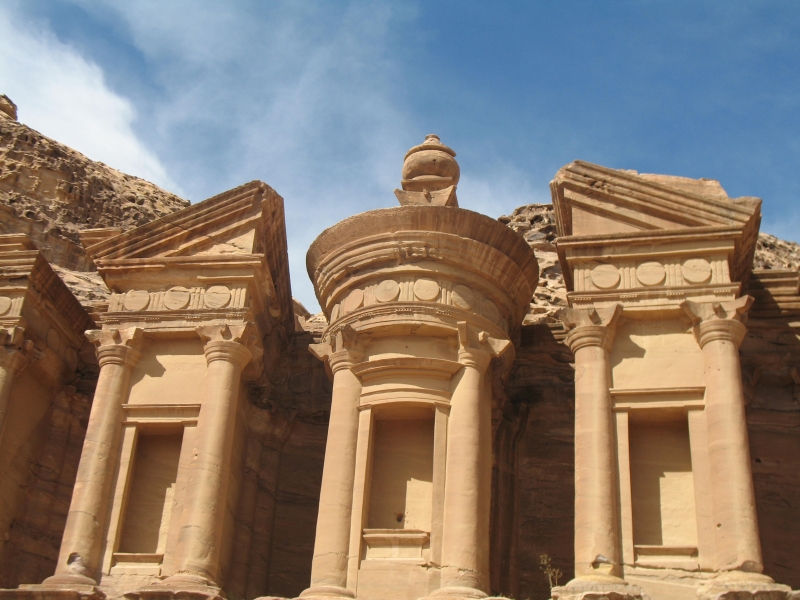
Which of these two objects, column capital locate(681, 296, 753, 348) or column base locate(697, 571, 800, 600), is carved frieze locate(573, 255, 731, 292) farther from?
column base locate(697, 571, 800, 600)

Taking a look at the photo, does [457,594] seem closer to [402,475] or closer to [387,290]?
[402,475]

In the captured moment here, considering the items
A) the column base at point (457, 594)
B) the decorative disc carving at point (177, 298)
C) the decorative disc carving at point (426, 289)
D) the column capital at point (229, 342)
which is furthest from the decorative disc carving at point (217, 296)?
the column base at point (457, 594)

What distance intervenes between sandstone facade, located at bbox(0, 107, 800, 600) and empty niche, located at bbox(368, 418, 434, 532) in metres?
0.03

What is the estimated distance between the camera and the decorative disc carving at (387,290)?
16969mm

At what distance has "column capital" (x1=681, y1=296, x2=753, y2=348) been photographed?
15.5 metres

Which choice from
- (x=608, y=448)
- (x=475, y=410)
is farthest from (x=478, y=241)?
(x=608, y=448)

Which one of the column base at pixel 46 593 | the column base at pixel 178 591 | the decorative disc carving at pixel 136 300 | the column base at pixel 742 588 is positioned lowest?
the column base at pixel 46 593

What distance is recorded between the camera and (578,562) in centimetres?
1432

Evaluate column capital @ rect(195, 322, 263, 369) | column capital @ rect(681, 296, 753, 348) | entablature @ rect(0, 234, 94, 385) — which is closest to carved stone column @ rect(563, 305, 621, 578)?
column capital @ rect(681, 296, 753, 348)

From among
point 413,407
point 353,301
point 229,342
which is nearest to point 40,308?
point 229,342

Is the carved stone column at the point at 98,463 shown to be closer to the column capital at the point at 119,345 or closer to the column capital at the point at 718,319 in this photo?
the column capital at the point at 119,345

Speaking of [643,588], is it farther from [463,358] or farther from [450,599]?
[463,358]

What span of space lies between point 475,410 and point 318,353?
2624 millimetres

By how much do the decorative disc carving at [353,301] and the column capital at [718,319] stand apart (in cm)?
469
